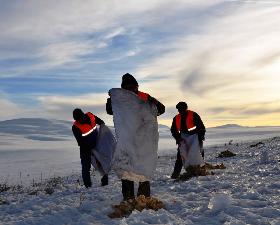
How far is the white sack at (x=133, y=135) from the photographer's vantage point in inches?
303

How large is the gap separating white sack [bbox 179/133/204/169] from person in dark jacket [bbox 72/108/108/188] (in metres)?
2.15

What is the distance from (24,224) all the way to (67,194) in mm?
3192

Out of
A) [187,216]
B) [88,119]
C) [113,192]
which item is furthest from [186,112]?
[187,216]

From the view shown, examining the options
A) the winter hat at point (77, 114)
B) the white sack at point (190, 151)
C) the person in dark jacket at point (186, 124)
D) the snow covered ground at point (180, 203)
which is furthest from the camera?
the person in dark jacket at point (186, 124)

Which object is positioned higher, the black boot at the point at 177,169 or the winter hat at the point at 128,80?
the winter hat at the point at 128,80

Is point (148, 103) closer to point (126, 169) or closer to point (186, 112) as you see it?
point (126, 169)

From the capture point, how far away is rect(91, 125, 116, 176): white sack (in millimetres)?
11930

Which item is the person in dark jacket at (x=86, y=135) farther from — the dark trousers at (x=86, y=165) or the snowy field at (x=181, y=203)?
the snowy field at (x=181, y=203)

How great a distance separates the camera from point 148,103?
7.88 meters

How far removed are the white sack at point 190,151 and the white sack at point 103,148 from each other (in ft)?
6.16

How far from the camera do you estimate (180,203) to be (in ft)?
26.6

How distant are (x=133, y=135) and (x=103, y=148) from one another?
14.3 ft

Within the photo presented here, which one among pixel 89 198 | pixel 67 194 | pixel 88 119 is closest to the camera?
pixel 89 198

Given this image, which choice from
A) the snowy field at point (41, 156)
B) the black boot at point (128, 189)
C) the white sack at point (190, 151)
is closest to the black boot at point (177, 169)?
the white sack at point (190, 151)
